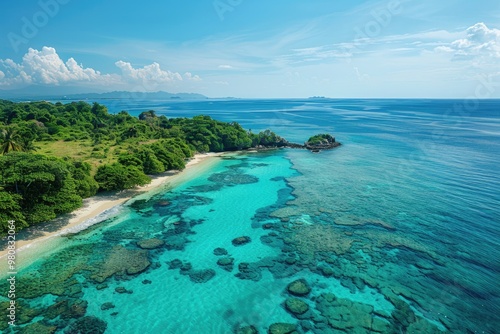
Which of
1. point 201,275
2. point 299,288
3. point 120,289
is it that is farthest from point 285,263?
point 120,289

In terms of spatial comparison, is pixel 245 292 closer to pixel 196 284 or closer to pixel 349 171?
pixel 196 284

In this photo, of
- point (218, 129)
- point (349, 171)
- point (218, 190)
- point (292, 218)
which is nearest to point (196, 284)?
point (292, 218)

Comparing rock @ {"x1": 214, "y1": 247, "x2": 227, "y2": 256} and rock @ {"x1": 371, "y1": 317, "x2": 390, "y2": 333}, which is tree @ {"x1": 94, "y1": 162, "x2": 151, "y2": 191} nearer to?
rock @ {"x1": 214, "y1": 247, "x2": 227, "y2": 256}

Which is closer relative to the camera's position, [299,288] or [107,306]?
[107,306]

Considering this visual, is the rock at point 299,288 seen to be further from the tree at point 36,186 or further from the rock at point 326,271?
the tree at point 36,186

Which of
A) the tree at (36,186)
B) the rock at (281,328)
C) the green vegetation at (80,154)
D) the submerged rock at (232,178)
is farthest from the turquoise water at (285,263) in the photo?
the green vegetation at (80,154)

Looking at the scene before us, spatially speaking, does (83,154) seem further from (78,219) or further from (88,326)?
(88,326)

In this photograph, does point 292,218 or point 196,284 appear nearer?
point 196,284
